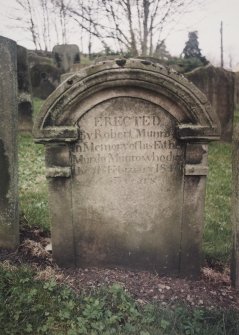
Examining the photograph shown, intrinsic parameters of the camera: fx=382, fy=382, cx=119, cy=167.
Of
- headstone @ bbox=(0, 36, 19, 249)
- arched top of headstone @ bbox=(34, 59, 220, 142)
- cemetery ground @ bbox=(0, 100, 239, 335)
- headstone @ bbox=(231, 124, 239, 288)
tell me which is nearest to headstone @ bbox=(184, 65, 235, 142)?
cemetery ground @ bbox=(0, 100, 239, 335)

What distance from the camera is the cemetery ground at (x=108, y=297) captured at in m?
2.70

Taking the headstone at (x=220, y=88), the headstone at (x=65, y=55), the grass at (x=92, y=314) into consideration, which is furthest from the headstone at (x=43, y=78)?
the grass at (x=92, y=314)

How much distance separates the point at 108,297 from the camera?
3041 mm

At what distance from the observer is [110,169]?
3.42 meters

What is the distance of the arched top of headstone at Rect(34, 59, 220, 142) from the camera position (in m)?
3.15

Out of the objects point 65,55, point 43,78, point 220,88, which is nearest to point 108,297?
point 220,88

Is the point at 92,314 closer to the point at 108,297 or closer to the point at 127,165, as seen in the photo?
the point at 108,297

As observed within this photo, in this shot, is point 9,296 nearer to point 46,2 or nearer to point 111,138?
point 111,138

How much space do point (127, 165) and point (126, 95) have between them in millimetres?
618

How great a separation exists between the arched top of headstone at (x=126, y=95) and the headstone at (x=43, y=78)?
9.98 meters

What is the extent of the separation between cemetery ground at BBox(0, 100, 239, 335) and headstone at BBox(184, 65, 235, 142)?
16.1 feet

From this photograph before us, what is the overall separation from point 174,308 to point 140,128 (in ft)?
4.94

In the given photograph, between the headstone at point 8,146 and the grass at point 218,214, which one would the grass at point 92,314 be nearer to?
the headstone at point 8,146

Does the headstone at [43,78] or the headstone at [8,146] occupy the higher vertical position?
the headstone at [43,78]
